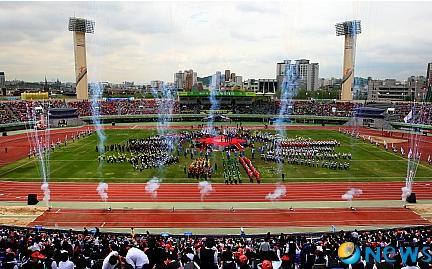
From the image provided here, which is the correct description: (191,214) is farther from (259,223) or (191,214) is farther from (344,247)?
(344,247)

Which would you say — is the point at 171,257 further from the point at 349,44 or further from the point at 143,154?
the point at 349,44

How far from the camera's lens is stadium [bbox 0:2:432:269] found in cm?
884

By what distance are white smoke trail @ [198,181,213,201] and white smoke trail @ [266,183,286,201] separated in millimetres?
4026

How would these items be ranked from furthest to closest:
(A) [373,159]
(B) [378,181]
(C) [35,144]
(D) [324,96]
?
(D) [324,96] < (C) [35,144] < (A) [373,159] < (B) [378,181]

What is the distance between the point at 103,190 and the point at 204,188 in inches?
275

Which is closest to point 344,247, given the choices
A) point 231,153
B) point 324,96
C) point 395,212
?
point 395,212

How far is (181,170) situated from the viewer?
32562 mm

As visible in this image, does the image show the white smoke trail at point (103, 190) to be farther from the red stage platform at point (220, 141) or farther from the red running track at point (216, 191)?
the red stage platform at point (220, 141)

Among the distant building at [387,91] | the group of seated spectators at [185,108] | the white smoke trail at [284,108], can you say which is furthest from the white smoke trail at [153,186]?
the distant building at [387,91]

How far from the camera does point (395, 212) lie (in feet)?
73.9

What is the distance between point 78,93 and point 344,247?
82.8 meters

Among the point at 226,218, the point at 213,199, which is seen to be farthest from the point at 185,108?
the point at 226,218

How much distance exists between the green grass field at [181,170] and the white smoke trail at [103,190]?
4.33ft

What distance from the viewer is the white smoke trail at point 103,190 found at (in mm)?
25234
